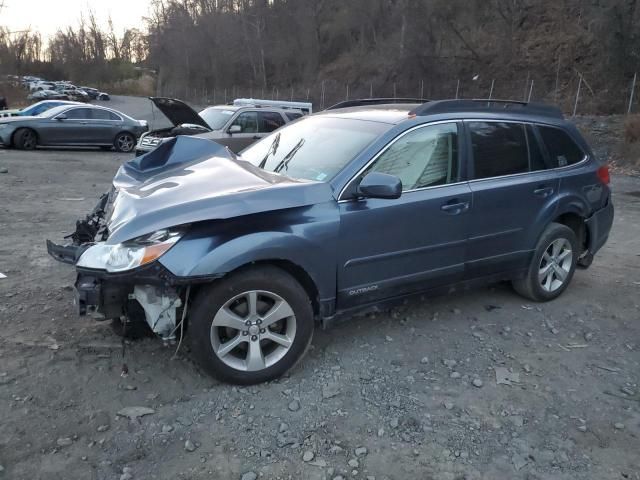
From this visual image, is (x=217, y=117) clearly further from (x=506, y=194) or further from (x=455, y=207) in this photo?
(x=455, y=207)

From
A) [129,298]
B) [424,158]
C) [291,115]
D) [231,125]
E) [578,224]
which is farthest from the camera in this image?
[291,115]

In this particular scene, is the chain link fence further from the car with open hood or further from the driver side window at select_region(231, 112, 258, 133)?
the driver side window at select_region(231, 112, 258, 133)

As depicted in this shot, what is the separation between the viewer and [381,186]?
11.6 feet

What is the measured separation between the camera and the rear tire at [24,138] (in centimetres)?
1588

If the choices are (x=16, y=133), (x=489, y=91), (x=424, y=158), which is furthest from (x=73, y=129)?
(x=489, y=91)

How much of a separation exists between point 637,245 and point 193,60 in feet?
234

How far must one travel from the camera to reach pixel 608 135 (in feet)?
61.1

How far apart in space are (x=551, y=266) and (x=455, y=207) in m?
1.43

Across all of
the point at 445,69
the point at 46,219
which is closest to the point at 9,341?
the point at 46,219

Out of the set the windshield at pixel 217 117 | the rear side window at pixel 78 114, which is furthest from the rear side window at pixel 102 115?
the windshield at pixel 217 117

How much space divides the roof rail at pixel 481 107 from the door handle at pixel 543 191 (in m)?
0.69

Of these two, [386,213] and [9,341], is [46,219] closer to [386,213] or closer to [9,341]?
[9,341]

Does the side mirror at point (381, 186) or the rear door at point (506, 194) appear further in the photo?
the rear door at point (506, 194)

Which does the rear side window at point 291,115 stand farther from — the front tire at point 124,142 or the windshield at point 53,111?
the windshield at point 53,111
